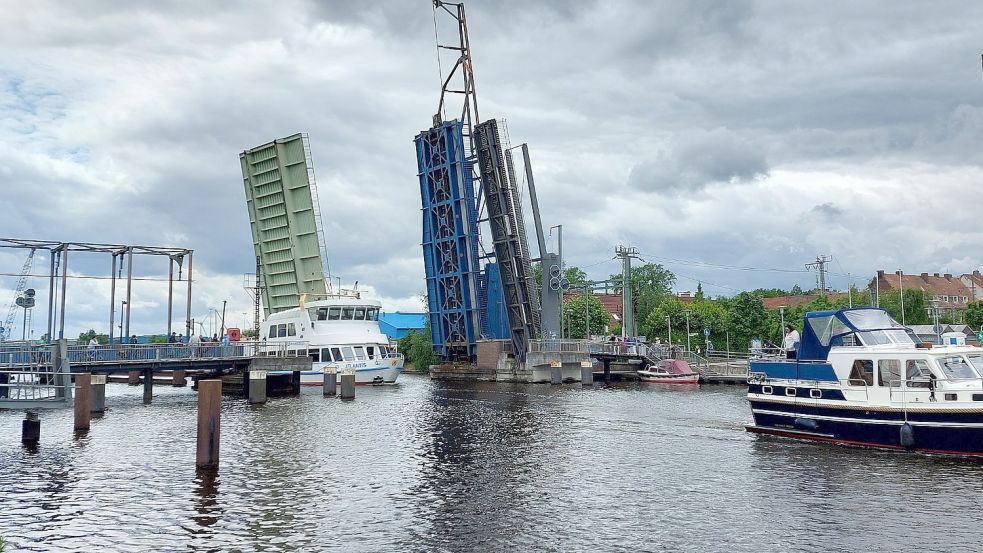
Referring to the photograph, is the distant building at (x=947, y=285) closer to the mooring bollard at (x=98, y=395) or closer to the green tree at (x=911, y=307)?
the green tree at (x=911, y=307)

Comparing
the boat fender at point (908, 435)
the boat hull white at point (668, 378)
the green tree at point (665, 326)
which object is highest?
the green tree at point (665, 326)

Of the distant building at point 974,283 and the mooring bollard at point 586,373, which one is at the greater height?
the distant building at point 974,283

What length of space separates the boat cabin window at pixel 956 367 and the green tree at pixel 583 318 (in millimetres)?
58443

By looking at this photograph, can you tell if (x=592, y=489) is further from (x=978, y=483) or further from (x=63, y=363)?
(x=63, y=363)

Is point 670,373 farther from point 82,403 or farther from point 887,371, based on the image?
point 82,403

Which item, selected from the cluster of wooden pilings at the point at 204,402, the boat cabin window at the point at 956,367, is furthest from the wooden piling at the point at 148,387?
the boat cabin window at the point at 956,367

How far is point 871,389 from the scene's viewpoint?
2155cm

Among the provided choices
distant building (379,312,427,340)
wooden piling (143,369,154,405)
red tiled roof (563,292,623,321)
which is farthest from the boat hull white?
red tiled roof (563,292,623,321)

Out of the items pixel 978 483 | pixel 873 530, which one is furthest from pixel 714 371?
pixel 873 530

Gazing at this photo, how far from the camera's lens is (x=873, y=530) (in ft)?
45.3

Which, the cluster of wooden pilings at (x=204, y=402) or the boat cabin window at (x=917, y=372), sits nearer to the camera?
the cluster of wooden pilings at (x=204, y=402)

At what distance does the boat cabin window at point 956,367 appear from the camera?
2069 centimetres

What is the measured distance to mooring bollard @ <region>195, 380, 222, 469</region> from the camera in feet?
60.7

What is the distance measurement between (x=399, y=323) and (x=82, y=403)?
78.8 meters
